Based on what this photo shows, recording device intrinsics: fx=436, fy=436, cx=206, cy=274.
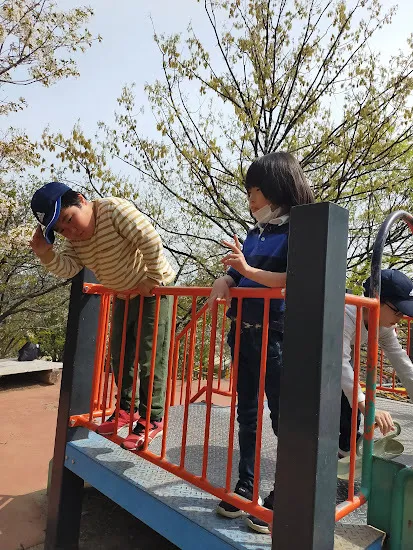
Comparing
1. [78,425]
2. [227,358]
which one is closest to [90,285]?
[78,425]

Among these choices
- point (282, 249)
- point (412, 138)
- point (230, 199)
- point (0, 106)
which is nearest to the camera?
point (282, 249)

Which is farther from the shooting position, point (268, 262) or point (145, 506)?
point (145, 506)

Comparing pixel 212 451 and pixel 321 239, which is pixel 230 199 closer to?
pixel 212 451

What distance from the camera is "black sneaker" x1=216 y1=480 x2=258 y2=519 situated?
5.67ft

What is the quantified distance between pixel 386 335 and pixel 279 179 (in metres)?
1.28

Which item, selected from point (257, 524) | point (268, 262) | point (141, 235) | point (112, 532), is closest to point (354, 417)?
point (257, 524)

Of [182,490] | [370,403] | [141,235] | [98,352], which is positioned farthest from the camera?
[98,352]

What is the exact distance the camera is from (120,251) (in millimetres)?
2340

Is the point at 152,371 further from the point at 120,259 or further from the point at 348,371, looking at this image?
the point at 348,371

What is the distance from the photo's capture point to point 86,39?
7965mm

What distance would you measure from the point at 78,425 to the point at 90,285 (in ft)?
2.75

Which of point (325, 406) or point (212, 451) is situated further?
point (212, 451)

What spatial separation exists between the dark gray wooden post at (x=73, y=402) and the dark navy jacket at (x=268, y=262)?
113cm

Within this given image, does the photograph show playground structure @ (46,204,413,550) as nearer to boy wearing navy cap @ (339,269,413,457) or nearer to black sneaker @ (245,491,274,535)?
black sneaker @ (245,491,274,535)
